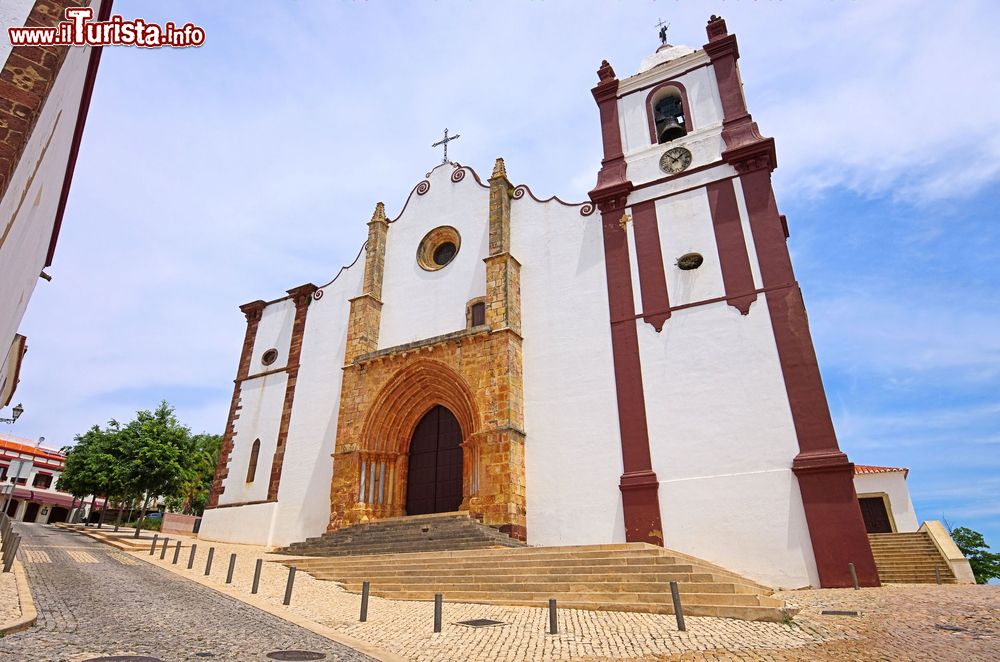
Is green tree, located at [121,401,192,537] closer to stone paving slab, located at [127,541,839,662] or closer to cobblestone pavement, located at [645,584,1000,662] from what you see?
stone paving slab, located at [127,541,839,662]

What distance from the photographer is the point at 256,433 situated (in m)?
20.4

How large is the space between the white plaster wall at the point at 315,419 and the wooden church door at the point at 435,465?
2.68 meters

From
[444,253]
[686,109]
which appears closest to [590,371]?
[444,253]

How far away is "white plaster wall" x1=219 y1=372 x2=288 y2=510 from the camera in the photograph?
63.8 feet

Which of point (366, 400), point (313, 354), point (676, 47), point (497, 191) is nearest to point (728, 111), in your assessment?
point (676, 47)

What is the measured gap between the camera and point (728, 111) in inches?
660

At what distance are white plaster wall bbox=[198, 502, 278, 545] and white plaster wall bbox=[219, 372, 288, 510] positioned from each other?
44 cm

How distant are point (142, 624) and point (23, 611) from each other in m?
1.25

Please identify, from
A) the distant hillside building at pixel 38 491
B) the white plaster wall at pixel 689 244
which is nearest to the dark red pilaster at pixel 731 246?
the white plaster wall at pixel 689 244

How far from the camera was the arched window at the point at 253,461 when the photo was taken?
19656mm

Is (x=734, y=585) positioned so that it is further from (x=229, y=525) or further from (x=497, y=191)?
(x=229, y=525)

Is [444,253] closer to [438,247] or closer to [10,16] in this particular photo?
[438,247]

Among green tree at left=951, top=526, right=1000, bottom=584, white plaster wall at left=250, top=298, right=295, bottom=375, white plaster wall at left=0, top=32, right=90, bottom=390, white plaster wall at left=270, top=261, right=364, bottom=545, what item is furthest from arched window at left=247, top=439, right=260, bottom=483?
green tree at left=951, top=526, right=1000, bottom=584

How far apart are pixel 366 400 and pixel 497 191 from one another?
804cm
